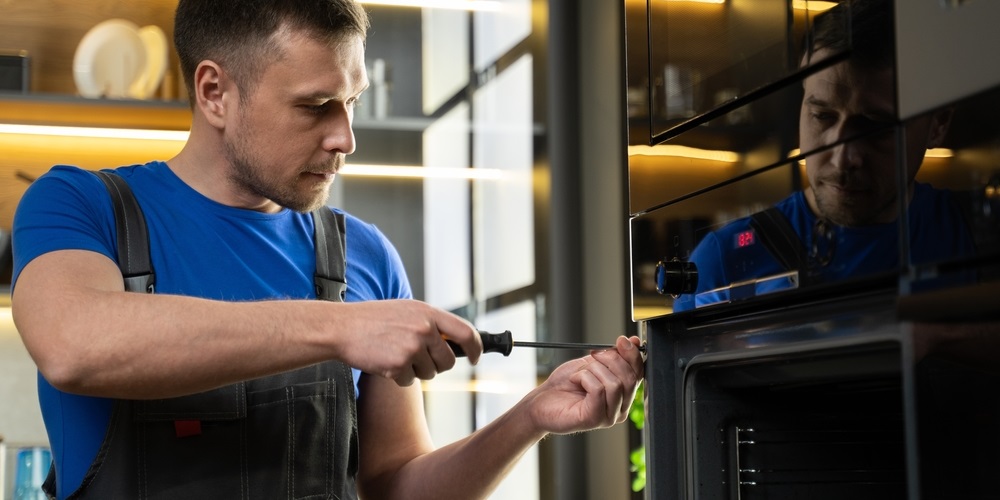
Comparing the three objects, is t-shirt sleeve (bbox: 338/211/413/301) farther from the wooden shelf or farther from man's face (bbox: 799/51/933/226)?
the wooden shelf

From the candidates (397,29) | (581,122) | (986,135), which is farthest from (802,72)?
(397,29)

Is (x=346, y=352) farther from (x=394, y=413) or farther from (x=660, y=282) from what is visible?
(x=394, y=413)

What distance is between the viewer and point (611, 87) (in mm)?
2904

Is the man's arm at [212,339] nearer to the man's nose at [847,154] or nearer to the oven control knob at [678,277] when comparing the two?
the oven control knob at [678,277]

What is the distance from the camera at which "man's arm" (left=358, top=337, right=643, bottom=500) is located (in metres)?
1.11

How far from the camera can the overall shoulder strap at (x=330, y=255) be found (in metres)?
1.37

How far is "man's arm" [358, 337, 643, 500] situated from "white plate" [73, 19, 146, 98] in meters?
1.65

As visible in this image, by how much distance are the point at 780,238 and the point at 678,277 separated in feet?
0.43

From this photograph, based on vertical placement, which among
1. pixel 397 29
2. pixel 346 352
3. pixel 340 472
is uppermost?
pixel 397 29

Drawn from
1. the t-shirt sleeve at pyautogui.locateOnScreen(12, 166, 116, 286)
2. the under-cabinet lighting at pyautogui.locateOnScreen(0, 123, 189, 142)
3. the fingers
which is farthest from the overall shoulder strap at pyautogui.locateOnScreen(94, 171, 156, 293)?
the under-cabinet lighting at pyautogui.locateOnScreen(0, 123, 189, 142)

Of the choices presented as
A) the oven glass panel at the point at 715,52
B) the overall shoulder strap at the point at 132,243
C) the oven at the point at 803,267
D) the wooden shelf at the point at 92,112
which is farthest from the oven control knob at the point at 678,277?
the wooden shelf at the point at 92,112

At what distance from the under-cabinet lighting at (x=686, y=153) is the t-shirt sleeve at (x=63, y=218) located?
0.61m

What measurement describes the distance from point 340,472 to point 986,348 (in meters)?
0.87

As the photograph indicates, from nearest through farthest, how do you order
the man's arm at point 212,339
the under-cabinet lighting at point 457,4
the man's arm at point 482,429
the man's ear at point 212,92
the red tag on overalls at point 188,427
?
1. the man's arm at point 212,339
2. the man's arm at point 482,429
3. the red tag on overalls at point 188,427
4. the man's ear at point 212,92
5. the under-cabinet lighting at point 457,4
